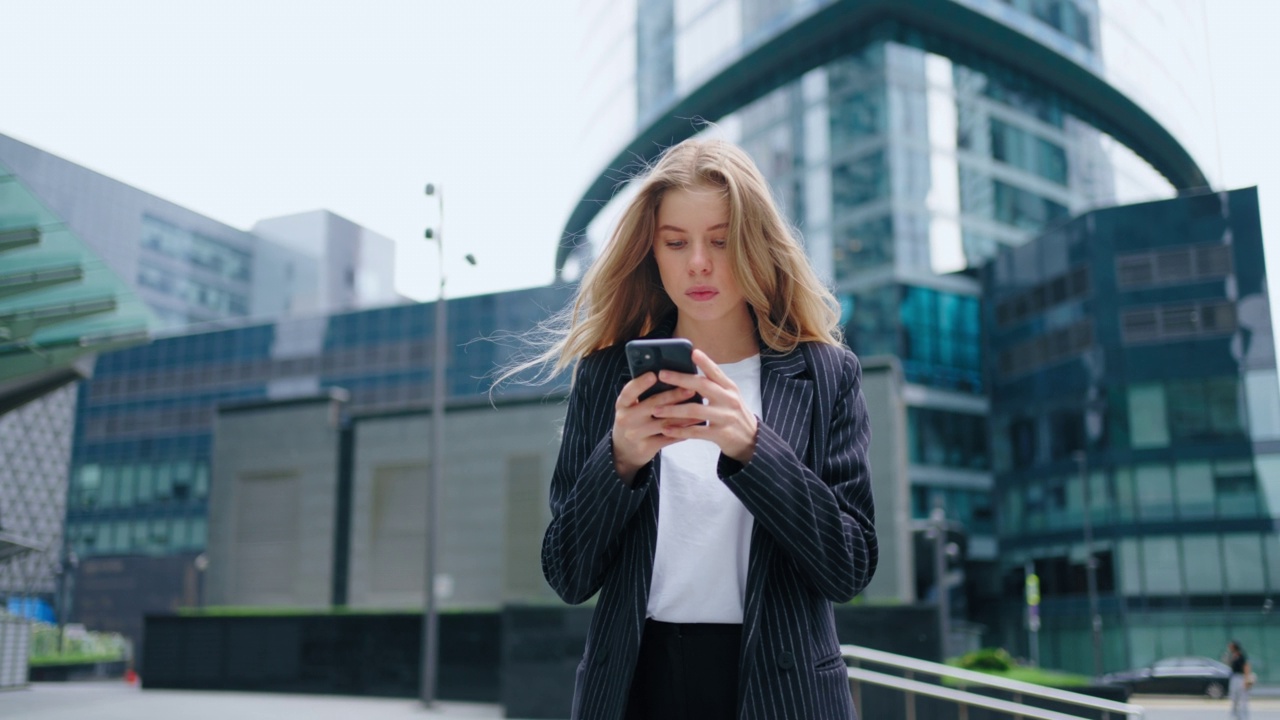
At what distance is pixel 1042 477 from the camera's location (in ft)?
163

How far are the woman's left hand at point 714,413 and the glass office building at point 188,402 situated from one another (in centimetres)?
5869

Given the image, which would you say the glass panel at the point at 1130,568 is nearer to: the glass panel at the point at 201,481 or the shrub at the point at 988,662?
the shrub at the point at 988,662

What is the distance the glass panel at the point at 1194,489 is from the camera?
139 ft

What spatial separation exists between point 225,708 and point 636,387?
19956 mm

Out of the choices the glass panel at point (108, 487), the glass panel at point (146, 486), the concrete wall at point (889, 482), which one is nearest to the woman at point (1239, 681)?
the concrete wall at point (889, 482)

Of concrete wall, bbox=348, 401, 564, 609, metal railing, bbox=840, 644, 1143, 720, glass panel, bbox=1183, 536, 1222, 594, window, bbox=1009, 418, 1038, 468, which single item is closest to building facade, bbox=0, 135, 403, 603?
metal railing, bbox=840, 644, 1143, 720

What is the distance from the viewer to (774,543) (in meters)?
1.86

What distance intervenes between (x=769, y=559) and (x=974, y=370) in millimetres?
55932

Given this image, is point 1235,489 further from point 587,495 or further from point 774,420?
point 587,495

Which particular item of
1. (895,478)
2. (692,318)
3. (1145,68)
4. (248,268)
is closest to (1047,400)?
(1145,68)

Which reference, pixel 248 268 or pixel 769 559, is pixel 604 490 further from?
pixel 248 268

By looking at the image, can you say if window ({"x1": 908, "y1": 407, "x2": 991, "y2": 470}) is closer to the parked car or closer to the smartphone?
the parked car

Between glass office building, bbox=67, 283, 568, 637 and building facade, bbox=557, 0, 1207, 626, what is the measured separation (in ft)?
56.6

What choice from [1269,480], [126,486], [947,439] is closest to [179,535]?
[126,486]
